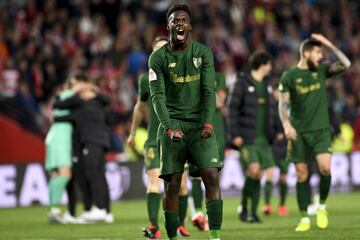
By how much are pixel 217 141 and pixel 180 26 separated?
14.5ft

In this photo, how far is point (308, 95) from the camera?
1353 cm

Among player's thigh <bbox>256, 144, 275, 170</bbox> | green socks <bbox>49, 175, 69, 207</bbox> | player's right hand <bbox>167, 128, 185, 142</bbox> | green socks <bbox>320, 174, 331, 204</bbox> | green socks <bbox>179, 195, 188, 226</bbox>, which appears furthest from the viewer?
green socks <bbox>49, 175, 69, 207</bbox>

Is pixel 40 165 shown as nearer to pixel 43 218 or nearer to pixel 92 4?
pixel 43 218

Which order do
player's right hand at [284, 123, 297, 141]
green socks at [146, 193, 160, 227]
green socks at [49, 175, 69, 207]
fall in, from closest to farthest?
green socks at [146, 193, 160, 227] → player's right hand at [284, 123, 297, 141] → green socks at [49, 175, 69, 207]

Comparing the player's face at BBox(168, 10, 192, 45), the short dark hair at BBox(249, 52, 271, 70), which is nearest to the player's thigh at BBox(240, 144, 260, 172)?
the short dark hair at BBox(249, 52, 271, 70)

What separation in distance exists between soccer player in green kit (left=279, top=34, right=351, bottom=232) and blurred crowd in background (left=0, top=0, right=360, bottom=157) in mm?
5915

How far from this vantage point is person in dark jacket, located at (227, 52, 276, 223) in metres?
15.6

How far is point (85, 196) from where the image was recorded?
16812 millimetres

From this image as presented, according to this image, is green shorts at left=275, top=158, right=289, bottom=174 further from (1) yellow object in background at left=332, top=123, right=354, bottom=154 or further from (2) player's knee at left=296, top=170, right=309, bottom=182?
(1) yellow object in background at left=332, top=123, right=354, bottom=154

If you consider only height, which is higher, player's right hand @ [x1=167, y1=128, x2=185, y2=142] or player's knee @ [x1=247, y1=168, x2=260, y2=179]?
player's right hand @ [x1=167, y1=128, x2=185, y2=142]

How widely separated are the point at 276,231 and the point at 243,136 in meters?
2.77

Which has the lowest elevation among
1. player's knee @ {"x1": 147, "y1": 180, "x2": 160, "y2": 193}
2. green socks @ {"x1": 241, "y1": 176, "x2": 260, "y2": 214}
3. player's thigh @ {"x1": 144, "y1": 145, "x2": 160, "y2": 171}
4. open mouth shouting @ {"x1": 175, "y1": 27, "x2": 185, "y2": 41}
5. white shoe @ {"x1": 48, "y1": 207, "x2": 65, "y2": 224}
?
white shoe @ {"x1": 48, "y1": 207, "x2": 65, "y2": 224}

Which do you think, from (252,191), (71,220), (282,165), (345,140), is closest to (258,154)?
(252,191)

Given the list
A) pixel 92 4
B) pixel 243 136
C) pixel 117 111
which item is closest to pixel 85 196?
pixel 243 136
